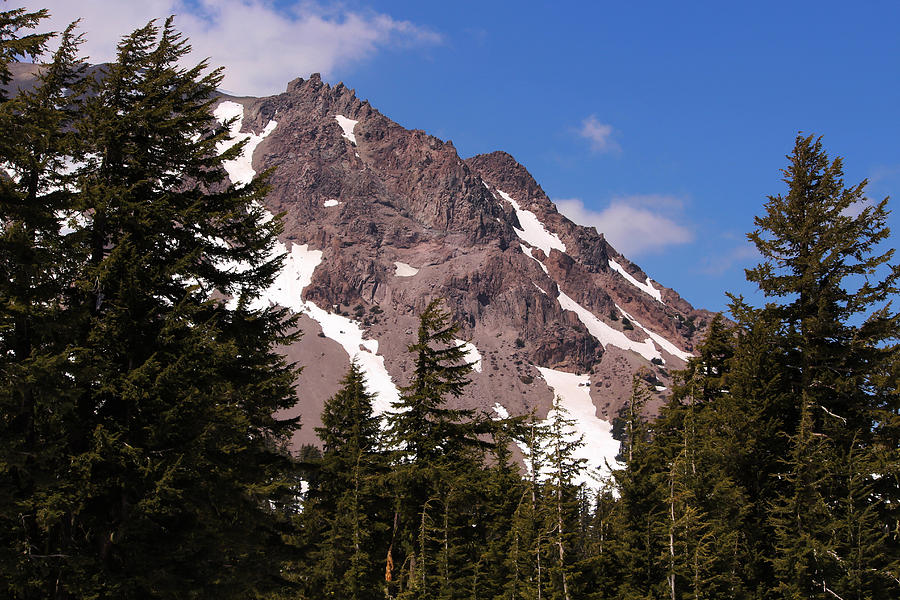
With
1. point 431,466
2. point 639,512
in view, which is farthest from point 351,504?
point 639,512

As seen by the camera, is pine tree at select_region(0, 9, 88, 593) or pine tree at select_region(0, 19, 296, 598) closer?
pine tree at select_region(0, 9, 88, 593)

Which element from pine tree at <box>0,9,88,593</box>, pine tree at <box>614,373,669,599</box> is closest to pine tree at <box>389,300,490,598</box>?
pine tree at <box>614,373,669,599</box>

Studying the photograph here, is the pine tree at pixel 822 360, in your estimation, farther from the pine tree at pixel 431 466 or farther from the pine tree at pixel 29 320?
the pine tree at pixel 29 320

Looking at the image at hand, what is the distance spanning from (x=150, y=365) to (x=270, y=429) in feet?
28.8

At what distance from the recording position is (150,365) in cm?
1359

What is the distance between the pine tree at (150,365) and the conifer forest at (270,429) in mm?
59

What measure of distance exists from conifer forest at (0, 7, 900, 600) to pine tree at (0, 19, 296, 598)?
0.19ft

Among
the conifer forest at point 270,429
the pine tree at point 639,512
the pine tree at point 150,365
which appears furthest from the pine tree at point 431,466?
the pine tree at point 150,365

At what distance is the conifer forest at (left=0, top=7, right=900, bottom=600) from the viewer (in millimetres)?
12883

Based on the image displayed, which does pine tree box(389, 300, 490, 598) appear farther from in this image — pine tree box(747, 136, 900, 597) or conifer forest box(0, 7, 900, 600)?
pine tree box(747, 136, 900, 597)

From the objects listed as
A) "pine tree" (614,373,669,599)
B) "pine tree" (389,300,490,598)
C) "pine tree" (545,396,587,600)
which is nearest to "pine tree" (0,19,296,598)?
"pine tree" (389,300,490,598)

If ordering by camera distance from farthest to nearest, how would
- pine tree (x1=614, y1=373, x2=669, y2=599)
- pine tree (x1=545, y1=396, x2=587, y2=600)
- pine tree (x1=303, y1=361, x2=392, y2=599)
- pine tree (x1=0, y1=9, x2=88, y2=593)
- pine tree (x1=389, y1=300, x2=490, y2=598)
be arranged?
pine tree (x1=303, y1=361, x2=392, y2=599) → pine tree (x1=389, y1=300, x2=490, y2=598) → pine tree (x1=614, y1=373, x2=669, y2=599) → pine tree (x1=545, y1=396, x2=587, y2=600) → pine tree (x1=0, y1=9, x2=88, y2=593)

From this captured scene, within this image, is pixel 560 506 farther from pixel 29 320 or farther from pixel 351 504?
pixel 29 320

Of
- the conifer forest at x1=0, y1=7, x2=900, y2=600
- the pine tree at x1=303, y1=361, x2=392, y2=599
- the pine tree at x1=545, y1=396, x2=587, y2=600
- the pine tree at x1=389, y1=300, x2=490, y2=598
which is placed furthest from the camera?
the pine tree at x1=303, y1=361, x2=392, y2=599
